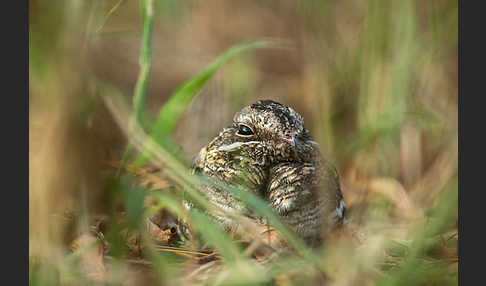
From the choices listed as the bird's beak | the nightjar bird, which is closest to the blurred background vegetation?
the nightjar bird

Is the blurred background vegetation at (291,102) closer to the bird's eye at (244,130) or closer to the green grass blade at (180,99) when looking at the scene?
the green grass blade at (180,99)

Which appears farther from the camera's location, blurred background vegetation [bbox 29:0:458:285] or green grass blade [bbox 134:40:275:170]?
green grass blade [bbox 134:40:275:170]

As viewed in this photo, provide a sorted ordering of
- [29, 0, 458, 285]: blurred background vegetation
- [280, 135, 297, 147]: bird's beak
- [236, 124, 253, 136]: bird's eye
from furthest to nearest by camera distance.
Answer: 1. [236, 124, 253, 136]: bird's eye
2. [280, 135, 297, 147]: bird's beak
3. [29, 0, 458, 285]: blurred background vegetation

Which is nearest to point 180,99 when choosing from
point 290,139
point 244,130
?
point 244,130

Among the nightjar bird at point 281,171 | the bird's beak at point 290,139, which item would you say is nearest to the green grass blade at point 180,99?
the nightjar bird at point 281,171

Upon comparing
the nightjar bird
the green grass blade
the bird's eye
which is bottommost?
the nightjar bird

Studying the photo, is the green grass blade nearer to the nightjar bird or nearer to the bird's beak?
the nightjar bird

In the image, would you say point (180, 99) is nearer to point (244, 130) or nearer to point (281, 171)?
point (244, 130)
